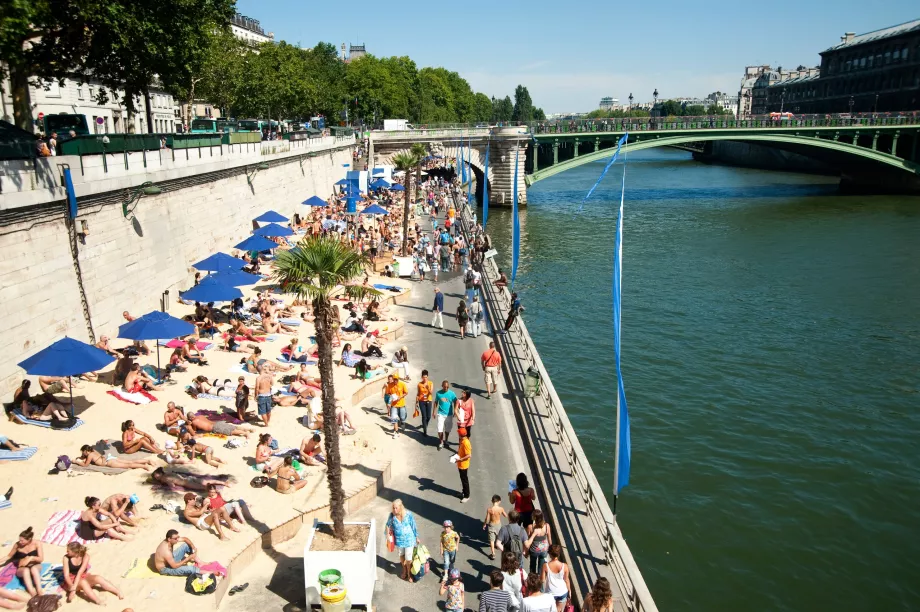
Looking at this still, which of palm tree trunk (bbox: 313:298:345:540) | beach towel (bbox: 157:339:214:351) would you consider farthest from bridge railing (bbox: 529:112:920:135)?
palm tree trunk (bbox: 313:298:345:540)

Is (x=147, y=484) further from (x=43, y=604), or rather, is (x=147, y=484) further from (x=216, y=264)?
(x=216, y=264)

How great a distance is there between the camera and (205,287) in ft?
64.3

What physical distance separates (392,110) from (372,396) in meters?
83.4

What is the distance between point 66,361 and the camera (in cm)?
1353

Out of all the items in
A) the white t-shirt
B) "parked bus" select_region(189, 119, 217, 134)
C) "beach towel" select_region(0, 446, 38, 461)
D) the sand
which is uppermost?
"parked bus" select_region(189, 119, 217, 134)

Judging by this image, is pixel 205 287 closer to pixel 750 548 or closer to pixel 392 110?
pixel 750 548

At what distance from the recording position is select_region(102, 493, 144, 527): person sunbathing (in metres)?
11.0

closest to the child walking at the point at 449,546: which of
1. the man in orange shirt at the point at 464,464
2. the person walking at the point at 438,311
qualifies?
the man in orange shirt at the point at 464,464

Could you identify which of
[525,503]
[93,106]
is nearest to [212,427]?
[525,503]

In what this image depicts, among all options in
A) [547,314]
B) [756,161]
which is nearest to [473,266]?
[547,314]

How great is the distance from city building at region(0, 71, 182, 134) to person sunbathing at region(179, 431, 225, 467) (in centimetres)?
2247

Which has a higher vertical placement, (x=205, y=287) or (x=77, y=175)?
(x=77, y=175)

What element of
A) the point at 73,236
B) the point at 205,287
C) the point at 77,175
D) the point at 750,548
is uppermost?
the point at 77,175

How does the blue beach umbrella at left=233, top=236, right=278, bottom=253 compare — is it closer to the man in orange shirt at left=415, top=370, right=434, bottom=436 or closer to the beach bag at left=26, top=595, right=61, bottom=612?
the man in orange shirt at left=415, top=370, right=434, bottom=436
